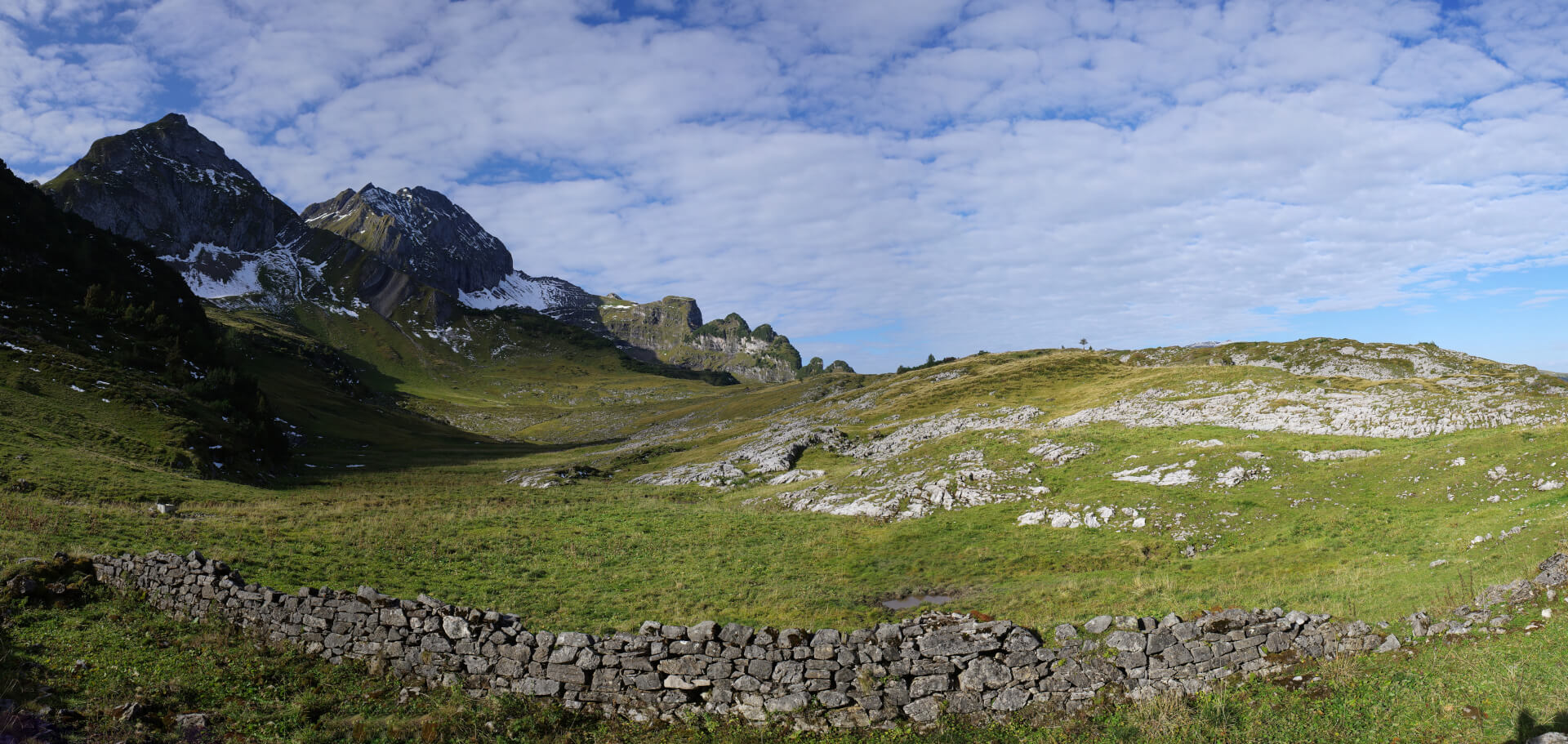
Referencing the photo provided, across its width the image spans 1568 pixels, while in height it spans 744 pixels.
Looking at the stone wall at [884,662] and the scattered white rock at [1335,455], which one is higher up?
the scattered white rock at [1335,455]

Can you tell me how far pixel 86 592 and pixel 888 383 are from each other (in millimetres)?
106692

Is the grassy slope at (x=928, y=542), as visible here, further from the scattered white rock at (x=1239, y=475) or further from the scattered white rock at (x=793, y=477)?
the scattered white rock at (x=793, y=477)

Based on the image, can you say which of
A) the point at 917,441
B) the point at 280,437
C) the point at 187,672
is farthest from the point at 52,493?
the point at 917,441

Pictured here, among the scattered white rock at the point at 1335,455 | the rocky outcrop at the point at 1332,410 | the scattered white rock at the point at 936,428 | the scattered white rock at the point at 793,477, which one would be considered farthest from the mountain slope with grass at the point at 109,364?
the rocky outcrop at the point at 1332,410

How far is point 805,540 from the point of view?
33.1 meters

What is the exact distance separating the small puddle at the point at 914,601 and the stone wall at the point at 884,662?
10.1 metres

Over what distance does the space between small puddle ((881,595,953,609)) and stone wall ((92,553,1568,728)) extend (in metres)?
10.1

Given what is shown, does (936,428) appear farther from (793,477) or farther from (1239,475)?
(1239,475)

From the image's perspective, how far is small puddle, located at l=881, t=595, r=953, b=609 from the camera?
2347cm

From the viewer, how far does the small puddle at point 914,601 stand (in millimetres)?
23469

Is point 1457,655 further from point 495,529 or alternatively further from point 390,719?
point 495,529

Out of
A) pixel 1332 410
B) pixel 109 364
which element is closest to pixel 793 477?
pixel 1332 410

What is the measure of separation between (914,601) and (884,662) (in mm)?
12315

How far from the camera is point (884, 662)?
1274 centimetres
